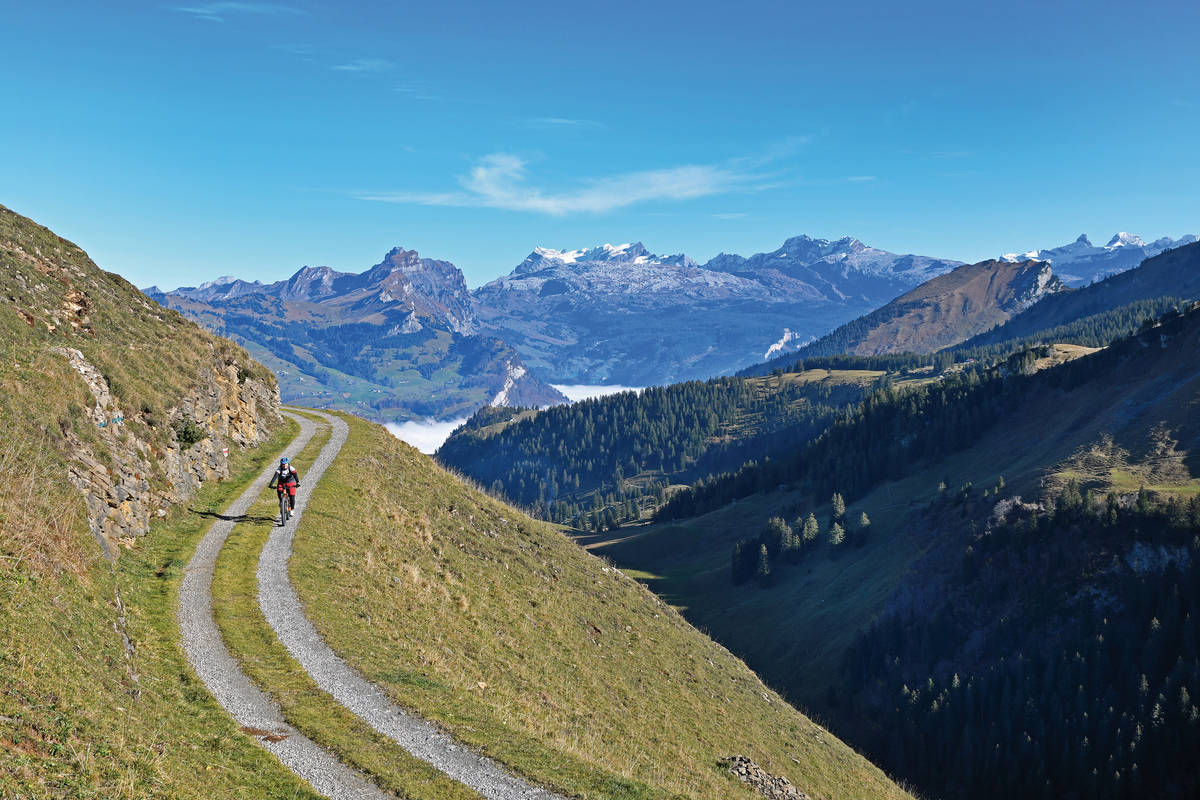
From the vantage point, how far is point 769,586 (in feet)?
552

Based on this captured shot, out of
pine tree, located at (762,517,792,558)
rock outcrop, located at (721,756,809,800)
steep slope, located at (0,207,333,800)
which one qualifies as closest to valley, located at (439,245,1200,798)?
pine tree, located at (762,517,792,558)

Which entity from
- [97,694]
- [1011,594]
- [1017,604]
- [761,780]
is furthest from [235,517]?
[1011,594]

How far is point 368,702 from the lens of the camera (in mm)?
20891

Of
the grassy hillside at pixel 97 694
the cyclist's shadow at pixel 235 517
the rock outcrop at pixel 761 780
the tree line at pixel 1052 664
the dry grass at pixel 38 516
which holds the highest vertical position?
the dry grass at pixel 38 516

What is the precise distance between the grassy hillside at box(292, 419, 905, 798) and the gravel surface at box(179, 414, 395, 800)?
11.7ft

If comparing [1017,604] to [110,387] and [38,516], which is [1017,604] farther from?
[38,516]

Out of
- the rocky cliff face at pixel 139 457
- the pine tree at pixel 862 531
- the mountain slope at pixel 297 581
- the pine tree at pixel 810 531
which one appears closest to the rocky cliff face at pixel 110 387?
the rocky cliff face at pixel 139 457

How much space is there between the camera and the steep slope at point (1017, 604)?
296 feet

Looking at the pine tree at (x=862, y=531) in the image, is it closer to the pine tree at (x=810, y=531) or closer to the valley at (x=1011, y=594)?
Answer: the valley at (x=1011, y=594)

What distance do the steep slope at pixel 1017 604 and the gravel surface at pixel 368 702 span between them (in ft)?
306

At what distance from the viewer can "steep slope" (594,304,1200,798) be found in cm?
9019

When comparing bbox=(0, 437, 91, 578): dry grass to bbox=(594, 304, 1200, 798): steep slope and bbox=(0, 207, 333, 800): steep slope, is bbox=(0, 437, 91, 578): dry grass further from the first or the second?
bbox=(594, 304, 1200, 798): steep slope

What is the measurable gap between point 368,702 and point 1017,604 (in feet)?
398

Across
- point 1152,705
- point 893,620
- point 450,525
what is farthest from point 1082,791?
point 450,525
